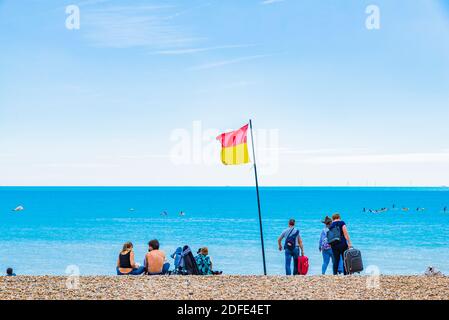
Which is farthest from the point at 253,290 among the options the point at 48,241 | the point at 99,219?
the point at 99,219

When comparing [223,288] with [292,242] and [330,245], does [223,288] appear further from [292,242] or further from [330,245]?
[330,245]

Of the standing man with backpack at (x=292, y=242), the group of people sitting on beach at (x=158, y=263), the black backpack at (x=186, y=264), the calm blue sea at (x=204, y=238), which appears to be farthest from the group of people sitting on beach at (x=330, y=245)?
the calm blue sea at (x=204, y=238)

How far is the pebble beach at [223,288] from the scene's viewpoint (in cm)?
988

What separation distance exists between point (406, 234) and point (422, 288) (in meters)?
61.6

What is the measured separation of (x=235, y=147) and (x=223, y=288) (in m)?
4.77

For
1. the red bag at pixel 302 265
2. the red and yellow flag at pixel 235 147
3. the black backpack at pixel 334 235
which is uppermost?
the red and yellow flag at pixel 235 147

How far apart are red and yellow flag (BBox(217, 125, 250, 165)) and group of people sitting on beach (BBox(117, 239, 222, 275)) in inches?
96.2

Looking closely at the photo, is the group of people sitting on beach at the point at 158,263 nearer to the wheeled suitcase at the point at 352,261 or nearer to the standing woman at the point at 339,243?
the standing woman at the point at 339,243

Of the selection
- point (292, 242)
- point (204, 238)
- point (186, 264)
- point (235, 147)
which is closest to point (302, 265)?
point (292, 242)

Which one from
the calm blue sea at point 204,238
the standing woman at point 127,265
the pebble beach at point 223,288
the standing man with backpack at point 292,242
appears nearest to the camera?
the pebble beach at point 223,288

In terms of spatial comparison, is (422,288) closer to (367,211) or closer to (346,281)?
(346,281)

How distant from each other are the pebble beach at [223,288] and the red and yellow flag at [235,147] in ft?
11.5
